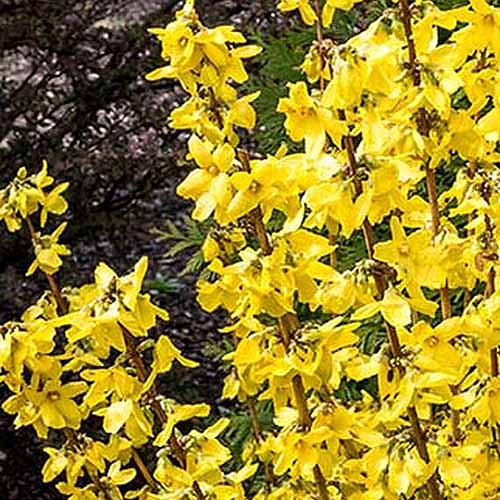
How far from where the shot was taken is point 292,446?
1.41 m

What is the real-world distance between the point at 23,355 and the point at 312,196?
0.40 m

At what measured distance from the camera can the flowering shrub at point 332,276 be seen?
1.29 meters

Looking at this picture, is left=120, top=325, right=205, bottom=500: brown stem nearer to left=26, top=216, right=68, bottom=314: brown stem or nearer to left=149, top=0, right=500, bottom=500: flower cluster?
left=149, top=0, right=500, bottom=500: flower cluster

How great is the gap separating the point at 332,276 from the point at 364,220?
79 millimetres

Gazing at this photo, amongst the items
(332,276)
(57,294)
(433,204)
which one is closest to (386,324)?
(332,276)

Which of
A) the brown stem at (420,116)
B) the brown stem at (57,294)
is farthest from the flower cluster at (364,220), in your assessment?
the brown stem at (57,294)

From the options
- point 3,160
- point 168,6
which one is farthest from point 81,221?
point 168,6

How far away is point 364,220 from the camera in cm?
133

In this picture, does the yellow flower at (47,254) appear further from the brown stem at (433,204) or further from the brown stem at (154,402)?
the brown stem at (433,204)

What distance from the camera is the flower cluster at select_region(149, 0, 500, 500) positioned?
1.29 m

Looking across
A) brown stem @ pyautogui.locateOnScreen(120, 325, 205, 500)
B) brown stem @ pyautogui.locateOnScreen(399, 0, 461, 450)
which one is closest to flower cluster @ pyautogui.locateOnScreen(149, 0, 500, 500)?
brown stem @ pyautogui.locateOnScreen(399, 0, 461, 450)

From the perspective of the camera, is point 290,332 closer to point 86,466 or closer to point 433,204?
point 433,204

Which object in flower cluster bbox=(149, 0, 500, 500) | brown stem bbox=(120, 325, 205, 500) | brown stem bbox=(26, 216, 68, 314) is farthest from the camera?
brown stem bbox=(26, 216, 68, 314)

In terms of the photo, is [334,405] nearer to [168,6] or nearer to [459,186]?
[459,186]
